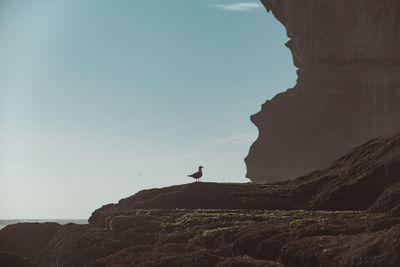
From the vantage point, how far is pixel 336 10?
79.2 m

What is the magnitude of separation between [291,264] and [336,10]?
70.2 meters

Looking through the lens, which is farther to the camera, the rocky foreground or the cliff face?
the cliff face

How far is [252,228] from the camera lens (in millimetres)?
19594

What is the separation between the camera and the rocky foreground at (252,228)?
15.5 metres

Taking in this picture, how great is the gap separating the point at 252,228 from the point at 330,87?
220 feet

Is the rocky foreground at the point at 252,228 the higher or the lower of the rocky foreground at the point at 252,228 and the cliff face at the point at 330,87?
the lower

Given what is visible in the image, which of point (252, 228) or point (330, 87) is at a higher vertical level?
point (330, 87)

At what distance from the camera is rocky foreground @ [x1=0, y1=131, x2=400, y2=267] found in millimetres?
15539

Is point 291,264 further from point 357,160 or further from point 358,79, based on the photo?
point 358,79

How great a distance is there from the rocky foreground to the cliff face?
156 ft

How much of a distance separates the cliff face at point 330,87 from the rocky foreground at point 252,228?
156 ft

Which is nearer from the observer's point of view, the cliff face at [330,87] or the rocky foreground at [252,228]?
the rocky foreground at [252,228]

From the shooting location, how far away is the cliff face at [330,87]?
76.6m

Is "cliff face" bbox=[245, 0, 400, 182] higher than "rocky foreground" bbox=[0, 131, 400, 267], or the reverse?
"cliff face" bbox=[245, 0, 400, 182]
